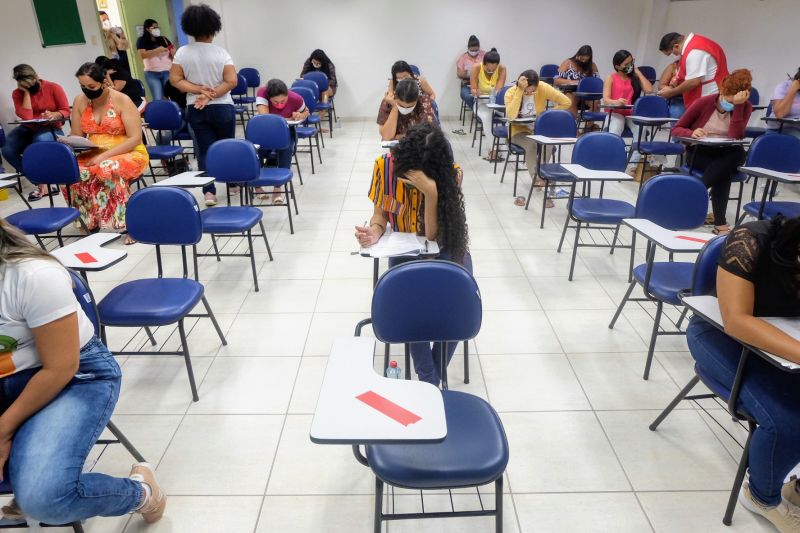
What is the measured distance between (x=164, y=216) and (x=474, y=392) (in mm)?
1889

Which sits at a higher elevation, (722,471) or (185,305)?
(185,305)

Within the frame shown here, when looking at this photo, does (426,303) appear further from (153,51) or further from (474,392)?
(153,51)

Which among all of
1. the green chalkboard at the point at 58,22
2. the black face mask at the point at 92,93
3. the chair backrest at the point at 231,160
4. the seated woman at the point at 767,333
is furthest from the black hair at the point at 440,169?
the green chalkboard at the point at 58,22

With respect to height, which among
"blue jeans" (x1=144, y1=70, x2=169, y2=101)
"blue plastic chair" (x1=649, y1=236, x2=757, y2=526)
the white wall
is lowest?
"blue plastic chair" (x1=649, y1=236, x2=757, y2=526)

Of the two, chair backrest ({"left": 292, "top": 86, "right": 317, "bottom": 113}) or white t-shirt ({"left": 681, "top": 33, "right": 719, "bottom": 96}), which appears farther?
chair backrest ({"left": 292, "top": 86, "right": 317, "bottom": 113})

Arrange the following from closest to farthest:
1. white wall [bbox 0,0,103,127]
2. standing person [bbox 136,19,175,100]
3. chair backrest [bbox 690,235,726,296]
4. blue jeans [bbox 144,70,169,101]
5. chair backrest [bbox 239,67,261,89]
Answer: chair backrest [bbox 690,235,726,296] → white wall [bbox 0,0,103,127] → standing person [bbox 136,19,175,100] → blue jeans [bbox 144,70,169,101] → chair backrest [bbox 239,67,261,89]

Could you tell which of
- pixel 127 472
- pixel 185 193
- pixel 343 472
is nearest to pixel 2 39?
pixel 185 193

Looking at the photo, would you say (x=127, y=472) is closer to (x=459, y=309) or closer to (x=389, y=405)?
(x=389, y=405)

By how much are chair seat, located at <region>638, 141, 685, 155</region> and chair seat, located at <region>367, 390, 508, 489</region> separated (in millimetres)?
4549

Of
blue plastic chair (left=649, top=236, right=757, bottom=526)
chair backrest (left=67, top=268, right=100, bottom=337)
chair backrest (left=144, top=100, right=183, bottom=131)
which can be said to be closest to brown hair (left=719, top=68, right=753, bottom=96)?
blue plastic chair (left=649, top=236, right=757, bottom=526)

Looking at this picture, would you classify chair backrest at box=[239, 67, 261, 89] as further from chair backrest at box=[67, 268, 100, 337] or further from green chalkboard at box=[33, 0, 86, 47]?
chair backrest at box=[67, 268, 100, 337]

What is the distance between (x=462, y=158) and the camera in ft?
23.1

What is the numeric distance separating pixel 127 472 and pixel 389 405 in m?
1.41

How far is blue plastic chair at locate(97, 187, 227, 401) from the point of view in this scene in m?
2.28
